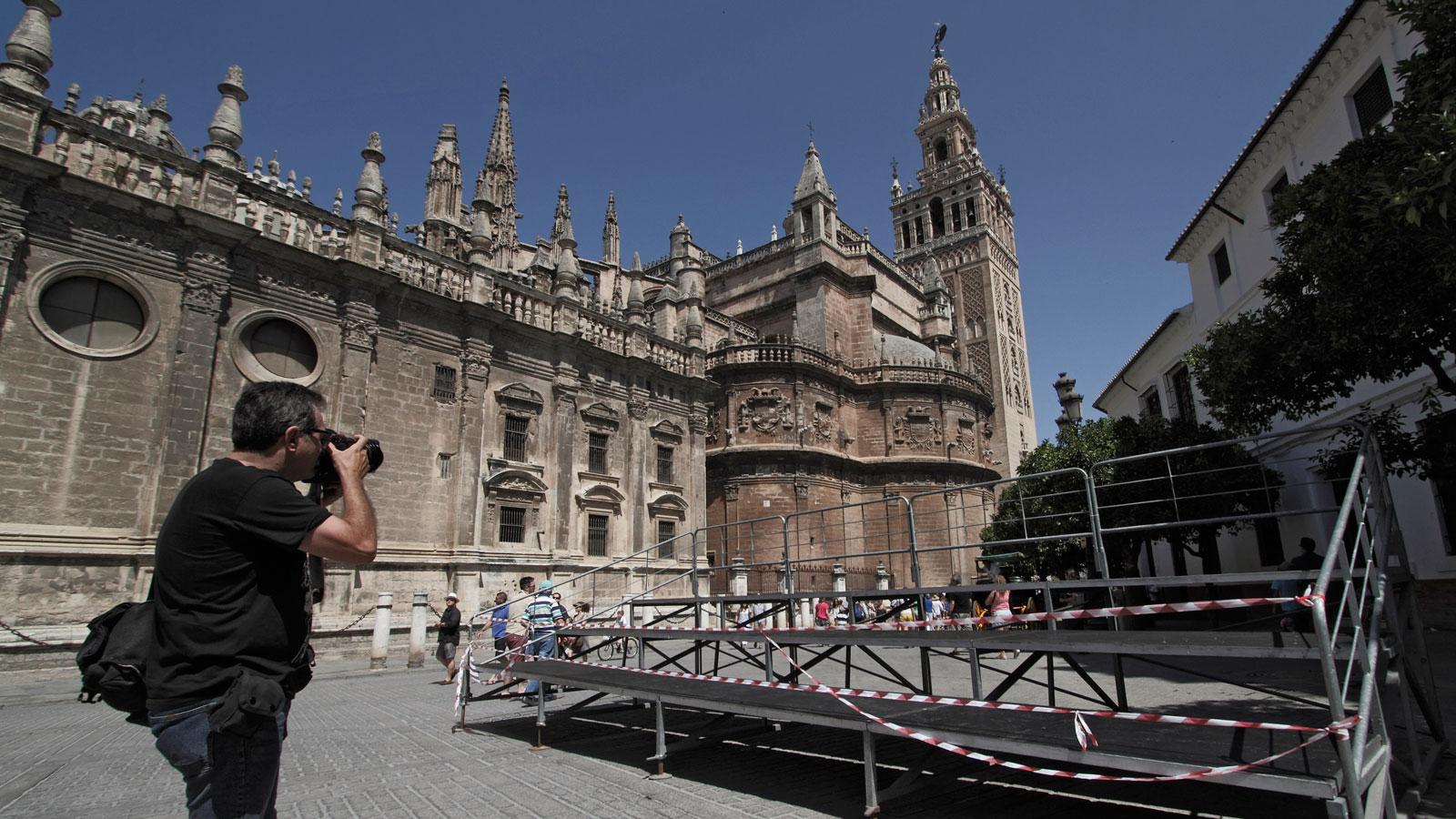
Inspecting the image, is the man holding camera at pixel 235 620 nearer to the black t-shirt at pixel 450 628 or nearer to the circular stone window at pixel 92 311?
the black t-shirt at pixel 450 628

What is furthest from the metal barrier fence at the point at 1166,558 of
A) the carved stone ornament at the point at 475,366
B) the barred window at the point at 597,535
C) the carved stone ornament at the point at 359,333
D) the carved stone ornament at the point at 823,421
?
the carved stone ornament at the point at 359,333

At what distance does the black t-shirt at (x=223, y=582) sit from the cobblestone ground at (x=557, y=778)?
284 cm

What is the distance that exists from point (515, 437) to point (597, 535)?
12.8 ft

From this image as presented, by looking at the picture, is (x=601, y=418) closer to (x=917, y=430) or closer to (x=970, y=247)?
(x=917, y=430)

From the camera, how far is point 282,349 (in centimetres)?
1662

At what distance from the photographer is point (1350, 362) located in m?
7.94

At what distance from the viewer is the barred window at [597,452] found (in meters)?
22.3

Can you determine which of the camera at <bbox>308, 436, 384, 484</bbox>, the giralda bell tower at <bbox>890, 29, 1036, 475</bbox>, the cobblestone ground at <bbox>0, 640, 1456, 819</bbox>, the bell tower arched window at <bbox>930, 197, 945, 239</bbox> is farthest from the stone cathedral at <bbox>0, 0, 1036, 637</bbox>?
the bell tower arched window at <bbox>930, 197, 945, 239</bbox>

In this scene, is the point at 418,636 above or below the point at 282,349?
below

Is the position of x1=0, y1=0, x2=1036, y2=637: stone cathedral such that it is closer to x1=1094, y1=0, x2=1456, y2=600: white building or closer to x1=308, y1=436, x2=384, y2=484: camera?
x1=308, y1=436, x2=384, y2=484: camera

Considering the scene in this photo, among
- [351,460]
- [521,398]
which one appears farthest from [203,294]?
[351,460]

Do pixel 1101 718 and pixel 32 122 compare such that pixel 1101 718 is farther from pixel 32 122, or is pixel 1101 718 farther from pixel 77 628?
pixel 32 122

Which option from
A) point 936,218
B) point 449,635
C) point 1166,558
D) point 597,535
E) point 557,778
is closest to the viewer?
point 557,778

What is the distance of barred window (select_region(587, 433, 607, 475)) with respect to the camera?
2229cm
